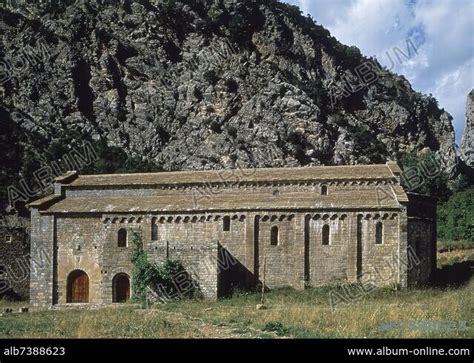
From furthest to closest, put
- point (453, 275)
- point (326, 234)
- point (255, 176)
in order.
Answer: point (255, 176)
point (453, 275)
point (326, 234)

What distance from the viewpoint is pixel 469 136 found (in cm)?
9481

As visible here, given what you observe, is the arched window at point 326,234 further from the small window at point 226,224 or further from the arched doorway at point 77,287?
the arched doorway at point 77,287

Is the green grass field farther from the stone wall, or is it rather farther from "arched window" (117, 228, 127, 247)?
"arched window" (117, 228, 127, 247)

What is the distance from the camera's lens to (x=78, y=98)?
79500mm

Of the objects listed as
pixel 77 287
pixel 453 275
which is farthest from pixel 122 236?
pixel 453 275

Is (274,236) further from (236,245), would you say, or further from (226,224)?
(226,224)

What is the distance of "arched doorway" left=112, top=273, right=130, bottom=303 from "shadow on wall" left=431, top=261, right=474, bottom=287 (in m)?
17.8

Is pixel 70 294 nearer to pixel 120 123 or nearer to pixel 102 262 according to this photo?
pixel 102 262

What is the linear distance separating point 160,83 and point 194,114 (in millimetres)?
7459

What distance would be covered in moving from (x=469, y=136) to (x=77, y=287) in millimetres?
72323

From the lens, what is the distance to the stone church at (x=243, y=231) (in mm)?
36125

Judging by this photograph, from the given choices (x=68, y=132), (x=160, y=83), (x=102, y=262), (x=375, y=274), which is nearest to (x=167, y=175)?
(x=102, y=262)

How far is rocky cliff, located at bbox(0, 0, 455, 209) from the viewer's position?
74438 millimetres
